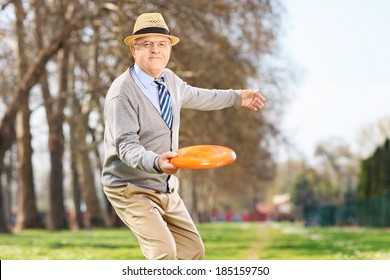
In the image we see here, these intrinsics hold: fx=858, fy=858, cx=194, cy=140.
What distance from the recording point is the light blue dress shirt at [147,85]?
5.61 m

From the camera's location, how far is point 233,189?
45500 mm

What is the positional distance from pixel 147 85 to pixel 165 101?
16cm

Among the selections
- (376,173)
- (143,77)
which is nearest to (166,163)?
(143,77)

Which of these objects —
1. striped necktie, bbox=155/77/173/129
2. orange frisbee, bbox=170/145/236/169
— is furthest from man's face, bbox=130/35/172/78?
orange frisbee, bbox=170/145/236/169

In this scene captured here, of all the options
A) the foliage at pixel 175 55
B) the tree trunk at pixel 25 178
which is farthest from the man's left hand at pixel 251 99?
the tree trunk at pixel 25 178

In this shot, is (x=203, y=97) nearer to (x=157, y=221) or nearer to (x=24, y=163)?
(x=157, y=221)

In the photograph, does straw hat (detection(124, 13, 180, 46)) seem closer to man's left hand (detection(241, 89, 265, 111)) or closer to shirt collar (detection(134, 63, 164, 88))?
shirt collar (detection(134, 63, 164, 88))

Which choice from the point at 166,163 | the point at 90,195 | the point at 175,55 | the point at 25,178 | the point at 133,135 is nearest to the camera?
the point at 166,163

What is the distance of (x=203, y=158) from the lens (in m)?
5.08

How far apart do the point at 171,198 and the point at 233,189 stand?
39.9 meters

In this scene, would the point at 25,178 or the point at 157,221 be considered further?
the point at 25,178

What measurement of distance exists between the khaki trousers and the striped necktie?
49 centimetres
